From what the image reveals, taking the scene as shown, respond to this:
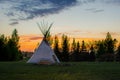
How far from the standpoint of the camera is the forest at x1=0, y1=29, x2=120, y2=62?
78.4 meters

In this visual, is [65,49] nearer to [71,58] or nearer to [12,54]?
[71,58]

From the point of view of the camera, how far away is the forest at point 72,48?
78375 millimetres

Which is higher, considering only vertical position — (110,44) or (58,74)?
(58,74)

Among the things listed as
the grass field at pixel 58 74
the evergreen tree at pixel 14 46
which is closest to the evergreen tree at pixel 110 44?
the evergreen tree at pixel 14 46

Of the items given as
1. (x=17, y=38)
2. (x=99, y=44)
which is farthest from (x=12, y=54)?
(x=99, y=44)

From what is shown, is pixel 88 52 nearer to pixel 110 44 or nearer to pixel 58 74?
pixel 110 44

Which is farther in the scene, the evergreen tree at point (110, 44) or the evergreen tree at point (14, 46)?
the evergreen tree at point (110, 44)

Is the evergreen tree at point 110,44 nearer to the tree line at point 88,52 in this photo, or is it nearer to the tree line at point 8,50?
the tree line at point 88,52

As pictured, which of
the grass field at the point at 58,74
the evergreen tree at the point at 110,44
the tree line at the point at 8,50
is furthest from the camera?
the evergreen tree at the point at 110,44

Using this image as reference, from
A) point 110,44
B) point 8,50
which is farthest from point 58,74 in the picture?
point 110,44

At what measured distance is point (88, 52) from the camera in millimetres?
91250

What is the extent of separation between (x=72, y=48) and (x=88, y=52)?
2030 cm

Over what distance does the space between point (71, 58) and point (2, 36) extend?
18.4 meters

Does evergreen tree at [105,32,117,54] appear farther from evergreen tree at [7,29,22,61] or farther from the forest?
evergreen tree at [7,29,22,61]
